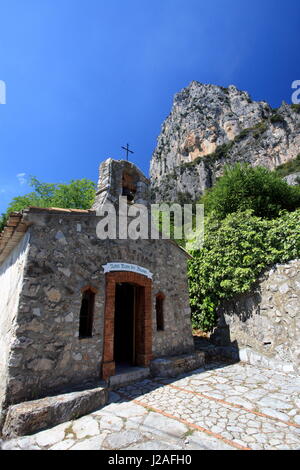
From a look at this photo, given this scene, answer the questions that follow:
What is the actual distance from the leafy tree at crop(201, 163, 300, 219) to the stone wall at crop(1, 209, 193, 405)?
9.49m

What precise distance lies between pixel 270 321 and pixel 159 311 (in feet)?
12.6

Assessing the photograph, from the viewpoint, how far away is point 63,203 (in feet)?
69.2

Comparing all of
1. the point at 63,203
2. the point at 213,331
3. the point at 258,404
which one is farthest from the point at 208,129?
the point at 258,404

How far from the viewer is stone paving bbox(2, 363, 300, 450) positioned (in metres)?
3.55

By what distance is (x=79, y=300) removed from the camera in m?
5.51

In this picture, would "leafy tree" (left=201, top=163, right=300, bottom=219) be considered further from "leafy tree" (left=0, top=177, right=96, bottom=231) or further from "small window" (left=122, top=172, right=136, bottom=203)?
"leafy tree" (left=0, top=177, right=96, bottom=231)

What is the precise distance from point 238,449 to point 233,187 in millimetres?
13414

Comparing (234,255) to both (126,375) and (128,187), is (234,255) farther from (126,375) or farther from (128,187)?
(126,375)

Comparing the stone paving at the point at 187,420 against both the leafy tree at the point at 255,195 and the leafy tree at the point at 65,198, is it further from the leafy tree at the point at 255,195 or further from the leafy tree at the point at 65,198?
the leafy tree at the point at 65,198

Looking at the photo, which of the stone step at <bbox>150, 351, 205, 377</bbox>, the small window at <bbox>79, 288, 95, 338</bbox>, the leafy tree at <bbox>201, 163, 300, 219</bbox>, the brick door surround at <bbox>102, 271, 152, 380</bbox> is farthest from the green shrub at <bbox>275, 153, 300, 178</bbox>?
the small window at <bbox>79, 288, 95, 338</bbox>

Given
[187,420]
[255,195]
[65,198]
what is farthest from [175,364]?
[65,198]

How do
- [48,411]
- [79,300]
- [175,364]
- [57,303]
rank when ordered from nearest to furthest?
[48,411] → [57,303] → [79,300] → [175,364]

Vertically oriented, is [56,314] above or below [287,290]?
below
